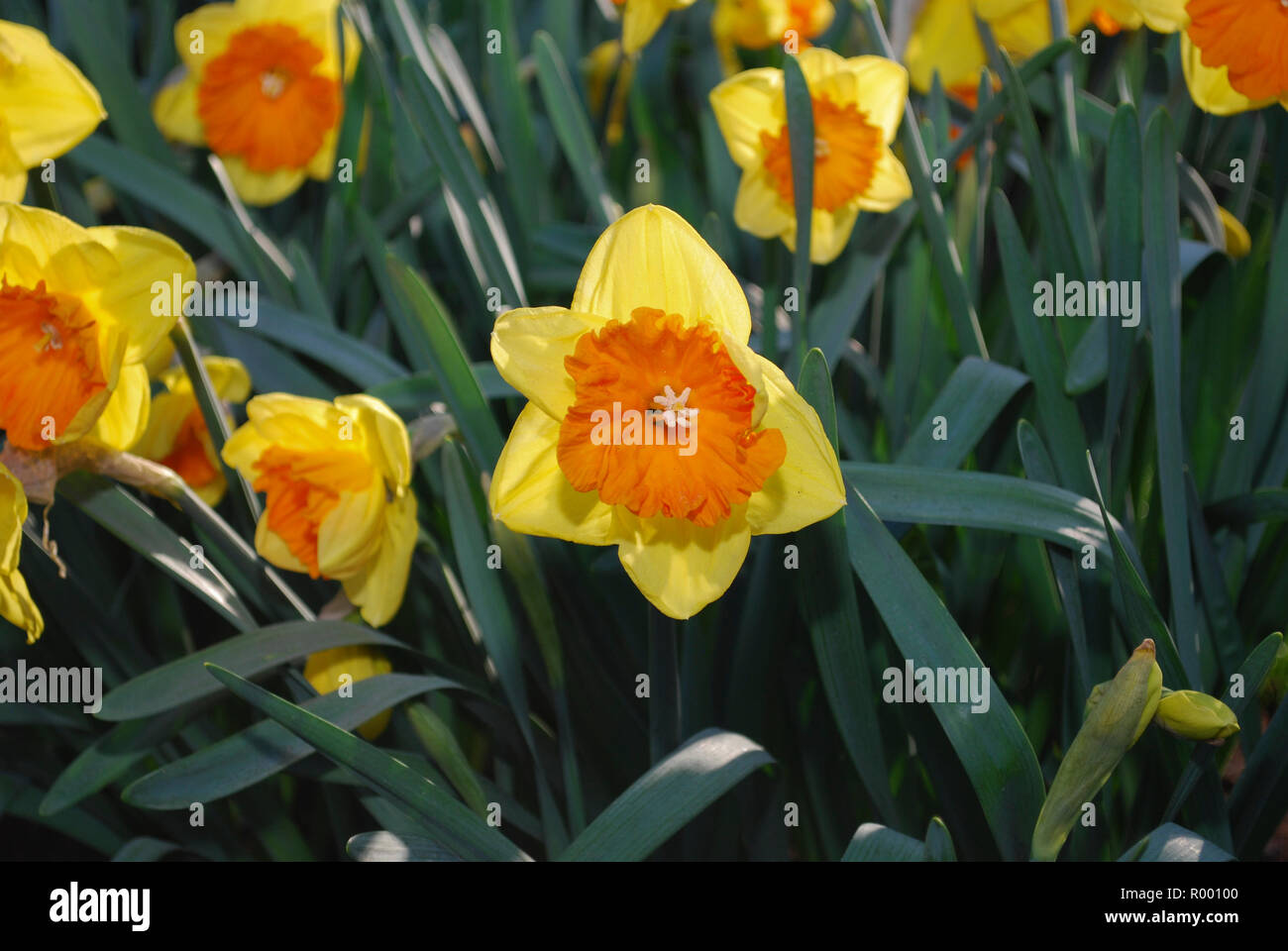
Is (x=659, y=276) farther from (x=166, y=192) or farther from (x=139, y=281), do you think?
(x=166, y=192)

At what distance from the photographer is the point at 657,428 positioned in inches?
32.9

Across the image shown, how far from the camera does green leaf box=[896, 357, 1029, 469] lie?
3.65 ft

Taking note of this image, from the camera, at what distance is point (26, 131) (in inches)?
41.4

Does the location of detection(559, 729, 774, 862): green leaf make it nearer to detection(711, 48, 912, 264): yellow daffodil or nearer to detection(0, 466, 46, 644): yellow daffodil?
detection(0, 466, 46, 644): yellow daffodil

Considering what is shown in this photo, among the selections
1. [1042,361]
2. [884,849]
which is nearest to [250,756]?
[884,849]

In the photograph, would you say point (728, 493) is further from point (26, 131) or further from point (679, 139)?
point (679, 139)

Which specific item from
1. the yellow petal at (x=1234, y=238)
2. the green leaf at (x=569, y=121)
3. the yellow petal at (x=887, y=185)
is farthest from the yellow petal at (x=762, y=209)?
the yellow petal at (x=1234, y=238)

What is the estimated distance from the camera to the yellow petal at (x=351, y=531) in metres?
1.01

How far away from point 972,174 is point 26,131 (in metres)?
1.27

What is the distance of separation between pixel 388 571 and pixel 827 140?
31.0 inches

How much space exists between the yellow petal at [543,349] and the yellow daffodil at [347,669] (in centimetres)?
49

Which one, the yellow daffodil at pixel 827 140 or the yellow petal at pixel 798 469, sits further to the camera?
the yellow daffodil at pixel 827 140

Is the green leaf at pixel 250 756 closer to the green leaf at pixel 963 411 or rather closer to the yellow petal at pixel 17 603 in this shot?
the yellow petal at pixel 17 603
